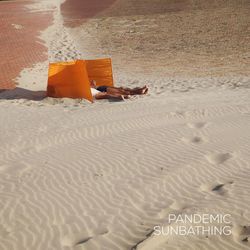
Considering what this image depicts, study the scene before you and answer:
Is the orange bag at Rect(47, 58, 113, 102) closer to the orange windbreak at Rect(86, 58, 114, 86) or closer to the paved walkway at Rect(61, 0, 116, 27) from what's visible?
the orange windbreak at Rect(86, 58, 114, 86)

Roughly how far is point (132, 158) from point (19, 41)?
48.1ft

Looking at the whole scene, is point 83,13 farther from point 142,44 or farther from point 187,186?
point 187,186

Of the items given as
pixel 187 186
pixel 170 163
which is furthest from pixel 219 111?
pixel 187 186

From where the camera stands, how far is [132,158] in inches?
293

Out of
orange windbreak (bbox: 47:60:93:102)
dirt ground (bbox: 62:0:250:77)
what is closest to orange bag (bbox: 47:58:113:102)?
orange windbreak (bbox: 47:60:93:102)

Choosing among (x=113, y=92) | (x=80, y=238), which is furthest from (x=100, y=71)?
(x=80, y=238)

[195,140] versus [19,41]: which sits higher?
[195,140]

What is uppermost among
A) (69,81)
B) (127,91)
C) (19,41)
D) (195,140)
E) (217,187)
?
(69,81)

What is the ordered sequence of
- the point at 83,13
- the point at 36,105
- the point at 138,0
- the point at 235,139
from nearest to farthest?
1. the point at 235,139
2. the point at 36,105
3. the point at 83,13
4. the point at 138,0

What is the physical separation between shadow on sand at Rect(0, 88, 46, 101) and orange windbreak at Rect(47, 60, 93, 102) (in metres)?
0.44

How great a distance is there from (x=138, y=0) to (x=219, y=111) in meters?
25.1

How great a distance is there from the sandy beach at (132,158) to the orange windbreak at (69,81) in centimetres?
26

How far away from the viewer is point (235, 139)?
799 centimetres

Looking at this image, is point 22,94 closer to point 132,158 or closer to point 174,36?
point 132,158
